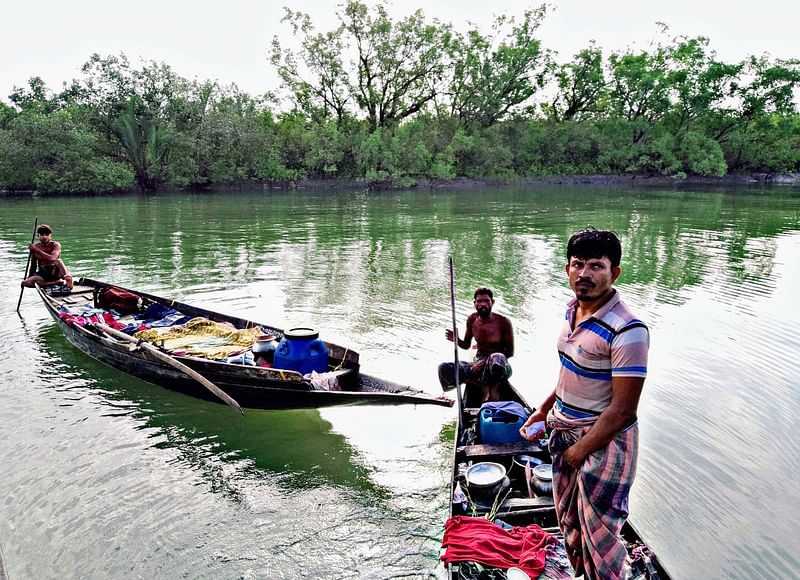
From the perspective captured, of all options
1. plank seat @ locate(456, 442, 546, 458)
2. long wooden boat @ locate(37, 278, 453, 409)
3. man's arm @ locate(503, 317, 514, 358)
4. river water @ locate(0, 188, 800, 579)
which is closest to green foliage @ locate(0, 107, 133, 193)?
river water @ locate(0, 188, 800, 579)

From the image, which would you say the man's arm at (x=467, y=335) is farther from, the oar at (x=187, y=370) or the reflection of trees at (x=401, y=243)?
the reflection of trees at (x=401, y=243)

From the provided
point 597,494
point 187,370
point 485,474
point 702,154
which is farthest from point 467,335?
point 702,154

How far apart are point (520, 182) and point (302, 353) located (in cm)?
4040

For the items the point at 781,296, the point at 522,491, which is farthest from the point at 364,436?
the point at 781,296

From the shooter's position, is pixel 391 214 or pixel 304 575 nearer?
pixel 304 575

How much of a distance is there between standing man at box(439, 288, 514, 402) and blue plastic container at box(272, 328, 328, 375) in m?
1.29

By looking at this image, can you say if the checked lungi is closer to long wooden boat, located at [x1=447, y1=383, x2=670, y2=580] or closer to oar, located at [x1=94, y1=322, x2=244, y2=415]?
long wooden boat, located at [x1=447, y1=383, x2=670, y2=580]

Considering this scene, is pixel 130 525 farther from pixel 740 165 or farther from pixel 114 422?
pixel 740 165

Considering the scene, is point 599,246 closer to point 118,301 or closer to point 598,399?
point 598,399

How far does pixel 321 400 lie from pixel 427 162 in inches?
1419

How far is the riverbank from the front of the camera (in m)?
38.8

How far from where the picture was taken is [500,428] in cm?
413

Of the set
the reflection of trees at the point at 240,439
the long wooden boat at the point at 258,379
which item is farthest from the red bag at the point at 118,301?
the reflection of trees at the point at 240,439

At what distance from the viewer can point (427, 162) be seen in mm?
39281
